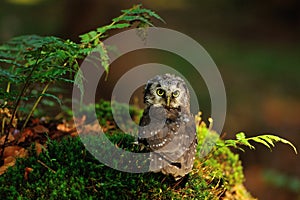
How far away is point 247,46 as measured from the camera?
44.8 ft

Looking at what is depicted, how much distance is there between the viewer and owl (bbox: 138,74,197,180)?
3.34 metres

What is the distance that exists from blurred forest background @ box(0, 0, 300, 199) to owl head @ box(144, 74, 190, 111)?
18.8 ft

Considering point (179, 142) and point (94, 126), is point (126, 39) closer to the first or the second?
point (94, 126)

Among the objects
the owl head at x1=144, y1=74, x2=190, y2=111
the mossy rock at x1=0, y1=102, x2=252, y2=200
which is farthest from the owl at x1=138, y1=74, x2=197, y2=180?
the mossy rock at x1=0, y1=102, x2=252, y2=200

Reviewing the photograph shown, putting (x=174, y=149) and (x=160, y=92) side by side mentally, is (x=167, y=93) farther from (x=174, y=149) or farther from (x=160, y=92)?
(x=174, y=149)

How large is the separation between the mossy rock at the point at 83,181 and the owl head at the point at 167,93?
0.42m

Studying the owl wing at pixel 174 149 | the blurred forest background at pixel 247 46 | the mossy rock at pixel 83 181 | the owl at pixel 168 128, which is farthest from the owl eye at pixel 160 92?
the blurred forest background at pixel 247 46

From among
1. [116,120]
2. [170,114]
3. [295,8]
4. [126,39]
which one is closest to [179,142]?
[170,114]

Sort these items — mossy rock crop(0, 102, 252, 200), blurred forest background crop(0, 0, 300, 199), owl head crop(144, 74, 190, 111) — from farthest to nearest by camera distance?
blurred forest background crop(0, 0, 300, 199) < owl head crop(144, 74, 190, 111) < mossy rock crop(0, 102, 252, 200)

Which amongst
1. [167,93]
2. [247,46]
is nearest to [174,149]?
[167,93]

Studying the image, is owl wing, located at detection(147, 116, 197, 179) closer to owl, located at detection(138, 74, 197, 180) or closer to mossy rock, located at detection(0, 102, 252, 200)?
owl, located at detection(138, 74, 197, 180)

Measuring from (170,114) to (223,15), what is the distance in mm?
12318

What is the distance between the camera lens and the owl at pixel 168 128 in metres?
3.34

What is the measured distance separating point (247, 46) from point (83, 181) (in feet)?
36.4
